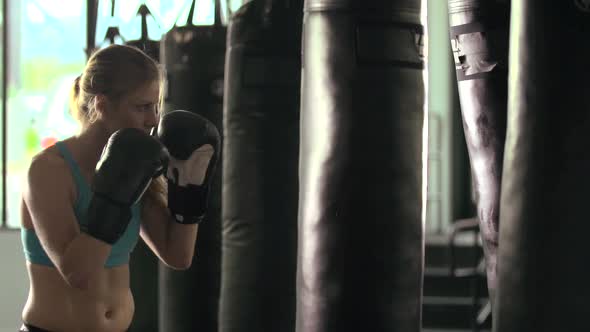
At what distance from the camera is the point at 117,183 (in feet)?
4.96

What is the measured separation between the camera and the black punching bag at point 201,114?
2.65 m

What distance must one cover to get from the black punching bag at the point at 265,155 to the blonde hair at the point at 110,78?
0.67 meters

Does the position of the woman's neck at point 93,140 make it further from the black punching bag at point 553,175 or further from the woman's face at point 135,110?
the black punching bag at point 553,175

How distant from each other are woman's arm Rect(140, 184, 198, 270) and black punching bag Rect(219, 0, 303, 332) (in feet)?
1.93

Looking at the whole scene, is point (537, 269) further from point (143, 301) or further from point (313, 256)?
point (143, 301)

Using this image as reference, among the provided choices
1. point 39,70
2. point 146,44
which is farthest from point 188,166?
point 39,70

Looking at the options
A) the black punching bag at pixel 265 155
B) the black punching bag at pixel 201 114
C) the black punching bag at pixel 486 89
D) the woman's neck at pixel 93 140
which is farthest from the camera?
the black punching bag at pixel 201 114

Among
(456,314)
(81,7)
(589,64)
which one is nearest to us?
(589,64)

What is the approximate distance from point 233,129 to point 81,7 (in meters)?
3.73

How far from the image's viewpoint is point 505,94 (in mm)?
1827

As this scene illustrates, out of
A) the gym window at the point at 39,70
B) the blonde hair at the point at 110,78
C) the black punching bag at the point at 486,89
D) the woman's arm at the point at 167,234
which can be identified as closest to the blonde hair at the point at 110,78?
the blonde hair at the point at 110,78

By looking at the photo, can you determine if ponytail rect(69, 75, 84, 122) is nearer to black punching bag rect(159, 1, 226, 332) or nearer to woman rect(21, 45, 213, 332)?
woman rect(21, 45, 213, 332)

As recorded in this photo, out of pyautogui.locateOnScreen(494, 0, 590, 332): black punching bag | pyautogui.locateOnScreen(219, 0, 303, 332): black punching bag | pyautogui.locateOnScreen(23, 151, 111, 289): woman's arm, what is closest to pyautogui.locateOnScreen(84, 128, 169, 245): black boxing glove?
pyautogui.locateOnScreen(23, 151, 111, 289): woman's arm

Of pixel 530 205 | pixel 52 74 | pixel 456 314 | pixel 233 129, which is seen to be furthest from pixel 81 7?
pixel 530 205
